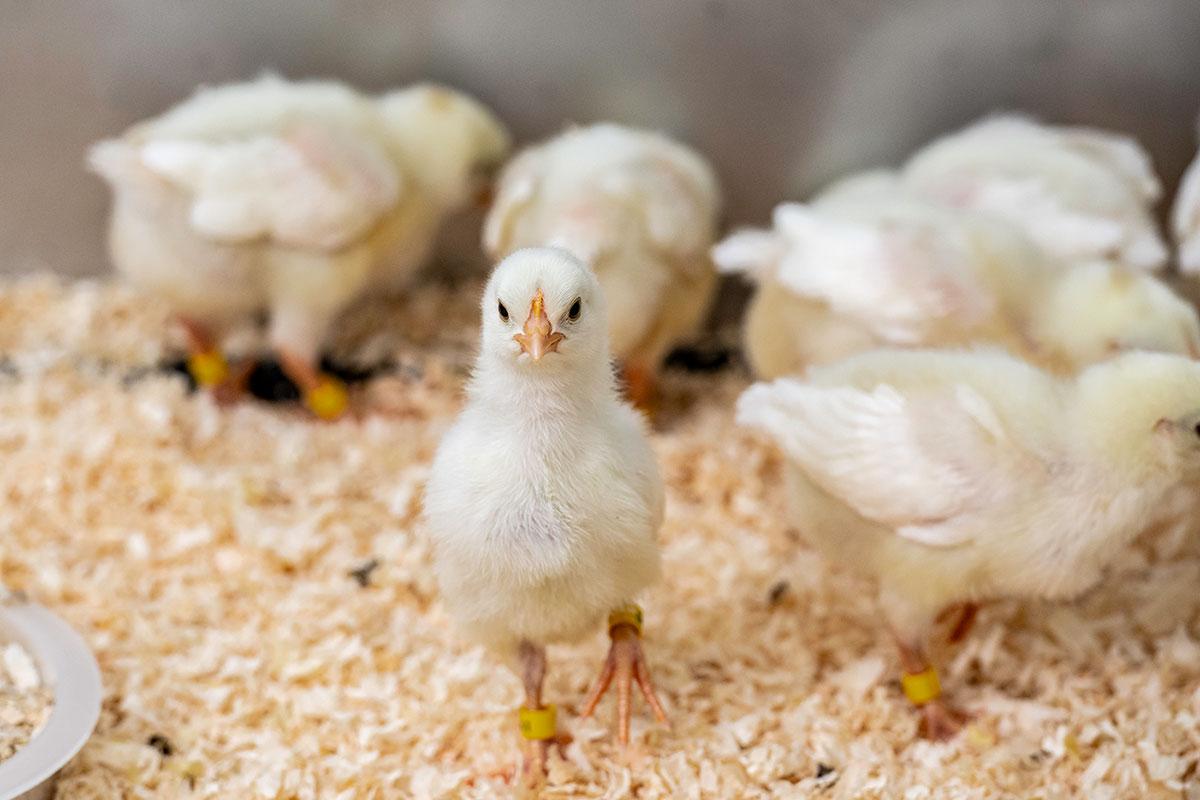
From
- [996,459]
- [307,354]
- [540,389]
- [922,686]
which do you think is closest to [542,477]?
[540,389]

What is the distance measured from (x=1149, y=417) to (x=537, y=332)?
874mm

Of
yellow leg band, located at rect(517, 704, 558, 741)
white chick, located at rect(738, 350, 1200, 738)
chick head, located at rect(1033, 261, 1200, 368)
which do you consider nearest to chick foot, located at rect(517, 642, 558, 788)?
yellow leg band, located at rect(517, 704, 558, 741)

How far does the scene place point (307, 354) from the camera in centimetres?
266

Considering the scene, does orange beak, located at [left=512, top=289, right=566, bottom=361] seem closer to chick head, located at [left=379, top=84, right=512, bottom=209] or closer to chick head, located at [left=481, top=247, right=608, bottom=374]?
chick head, located at [left=481, top=247, right=608, bottom=374]

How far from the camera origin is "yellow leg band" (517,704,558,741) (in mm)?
1756

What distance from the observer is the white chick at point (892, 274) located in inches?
82.7

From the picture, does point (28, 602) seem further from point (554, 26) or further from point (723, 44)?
point (723, 44)

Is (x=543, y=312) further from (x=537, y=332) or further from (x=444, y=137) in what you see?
(x=444, y=137)

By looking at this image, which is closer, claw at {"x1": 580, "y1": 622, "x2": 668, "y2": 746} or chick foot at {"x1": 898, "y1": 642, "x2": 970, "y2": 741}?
claw at {"x1": 580, "y1": 622, "x2": 668, "y2": 746}

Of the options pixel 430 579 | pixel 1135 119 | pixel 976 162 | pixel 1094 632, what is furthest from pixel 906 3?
pixel 430 579

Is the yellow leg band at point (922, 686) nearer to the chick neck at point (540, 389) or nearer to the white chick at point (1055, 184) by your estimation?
the chick neck at point (540, 389)

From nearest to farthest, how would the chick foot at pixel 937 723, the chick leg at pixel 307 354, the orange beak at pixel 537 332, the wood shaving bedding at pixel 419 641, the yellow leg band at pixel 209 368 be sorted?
the orange beak at pixel 537 332 → the wood shaving bedding at pixel 419 641 → the chick foot at pixel 937 723 → the chick leg at pixel 307 354 → the yellow leg band at pixel 209 368

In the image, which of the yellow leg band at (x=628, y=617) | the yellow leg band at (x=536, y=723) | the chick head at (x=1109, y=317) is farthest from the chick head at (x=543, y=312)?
the chick head at (x=1109, y=317)

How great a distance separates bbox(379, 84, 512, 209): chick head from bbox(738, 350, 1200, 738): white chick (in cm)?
113
